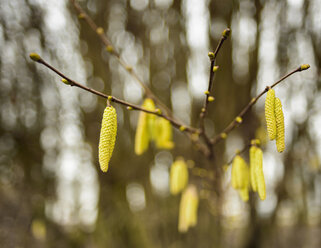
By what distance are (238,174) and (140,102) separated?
214 centimetres

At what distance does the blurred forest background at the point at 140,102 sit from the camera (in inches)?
93.0

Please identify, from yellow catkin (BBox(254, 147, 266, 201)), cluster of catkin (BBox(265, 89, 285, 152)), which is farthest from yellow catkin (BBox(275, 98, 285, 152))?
yellow catkin (BBox(254, 147, 266, 201))

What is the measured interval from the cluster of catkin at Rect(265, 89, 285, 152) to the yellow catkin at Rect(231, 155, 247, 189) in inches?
15.6

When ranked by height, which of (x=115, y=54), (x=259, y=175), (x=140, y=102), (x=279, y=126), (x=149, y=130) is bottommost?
(x=259, y=175)

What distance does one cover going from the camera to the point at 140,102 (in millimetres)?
3217

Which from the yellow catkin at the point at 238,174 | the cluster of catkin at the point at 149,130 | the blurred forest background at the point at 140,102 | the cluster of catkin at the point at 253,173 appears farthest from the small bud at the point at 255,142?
the blurred forest background at the point at 140,102

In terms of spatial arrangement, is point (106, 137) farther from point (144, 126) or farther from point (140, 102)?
point (140, 102)

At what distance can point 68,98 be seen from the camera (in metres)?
3.11

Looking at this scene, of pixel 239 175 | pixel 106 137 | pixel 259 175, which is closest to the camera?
pixel 106 137

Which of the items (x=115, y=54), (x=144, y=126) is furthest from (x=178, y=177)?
(x=115, y=54)

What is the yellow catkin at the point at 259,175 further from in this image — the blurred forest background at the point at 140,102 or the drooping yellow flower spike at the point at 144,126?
the blurred forest background at the point at 140,102

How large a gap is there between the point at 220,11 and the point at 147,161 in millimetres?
2049

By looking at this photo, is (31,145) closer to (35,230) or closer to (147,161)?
(35,230)

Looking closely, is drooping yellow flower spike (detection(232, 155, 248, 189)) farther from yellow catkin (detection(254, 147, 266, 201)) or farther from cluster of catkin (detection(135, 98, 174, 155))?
cluster of catkin (detection(135, 98, 174, 155))
